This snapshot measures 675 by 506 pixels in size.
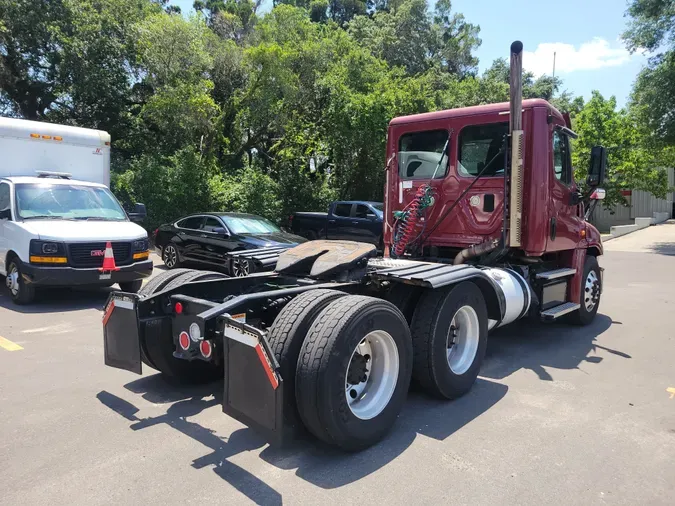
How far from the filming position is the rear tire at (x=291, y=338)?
11.0ft

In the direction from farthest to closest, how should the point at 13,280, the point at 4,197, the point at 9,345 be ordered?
the point at 4,197, the point at 13,280, the point at 9,345

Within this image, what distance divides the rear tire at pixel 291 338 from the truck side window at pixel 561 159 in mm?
4167

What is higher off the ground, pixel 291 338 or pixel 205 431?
pixel 291 338

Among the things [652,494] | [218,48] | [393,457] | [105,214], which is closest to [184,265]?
[105,214]

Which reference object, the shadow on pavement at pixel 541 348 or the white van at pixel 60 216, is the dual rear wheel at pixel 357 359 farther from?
the white van at pixel 60 216

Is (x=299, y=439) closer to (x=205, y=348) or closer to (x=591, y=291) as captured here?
(x=205, y=348)

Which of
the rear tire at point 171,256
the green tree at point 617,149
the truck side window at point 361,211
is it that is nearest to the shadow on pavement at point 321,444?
the rear tire at point 171,256

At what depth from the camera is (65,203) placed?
9.01m

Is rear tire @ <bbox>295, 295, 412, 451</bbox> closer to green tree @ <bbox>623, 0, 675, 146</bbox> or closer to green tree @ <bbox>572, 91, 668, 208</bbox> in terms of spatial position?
green tree @ <bbox>623, 0, 675, 146</bbox>

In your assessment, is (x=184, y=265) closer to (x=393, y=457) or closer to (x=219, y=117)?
(x=219, y=117)

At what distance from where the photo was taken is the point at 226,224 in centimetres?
1127

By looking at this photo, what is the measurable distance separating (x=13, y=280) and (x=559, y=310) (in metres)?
8.11

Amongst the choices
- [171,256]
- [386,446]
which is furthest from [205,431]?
[171,256]

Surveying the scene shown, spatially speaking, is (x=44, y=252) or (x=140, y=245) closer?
(x=44, y=252)
